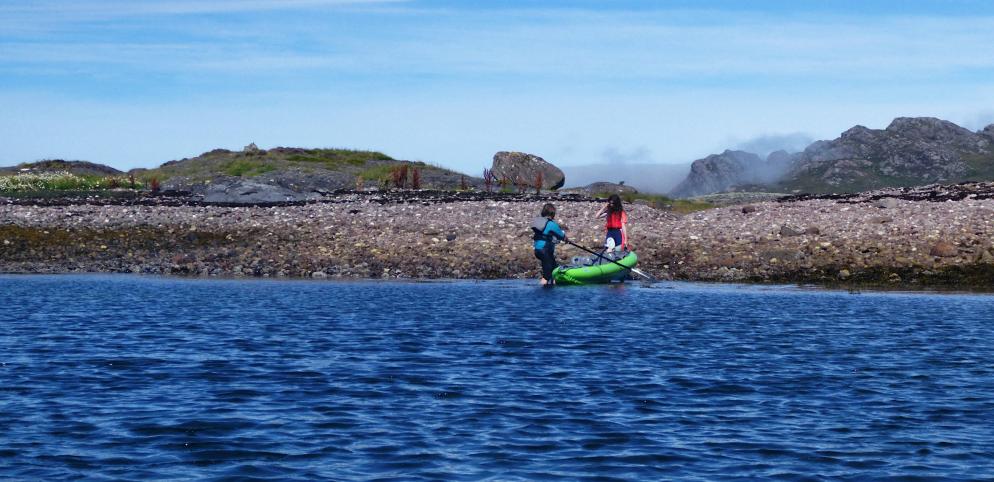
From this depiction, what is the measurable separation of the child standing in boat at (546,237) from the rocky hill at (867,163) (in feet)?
330

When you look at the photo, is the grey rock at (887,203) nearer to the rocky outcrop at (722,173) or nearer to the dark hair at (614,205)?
the dark hair at (614,205)

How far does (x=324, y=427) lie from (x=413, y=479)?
3100 millimetres

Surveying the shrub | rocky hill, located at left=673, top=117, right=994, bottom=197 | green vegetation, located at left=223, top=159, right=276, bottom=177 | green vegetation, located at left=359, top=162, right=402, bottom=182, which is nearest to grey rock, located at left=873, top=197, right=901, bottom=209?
the shrub

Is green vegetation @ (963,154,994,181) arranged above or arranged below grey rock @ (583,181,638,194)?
above

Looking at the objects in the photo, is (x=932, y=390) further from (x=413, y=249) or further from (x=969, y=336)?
(x=413, y=249)

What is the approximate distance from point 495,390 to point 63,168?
91339 millimetres

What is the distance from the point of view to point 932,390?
62.0 ft

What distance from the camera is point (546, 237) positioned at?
38.3 metres

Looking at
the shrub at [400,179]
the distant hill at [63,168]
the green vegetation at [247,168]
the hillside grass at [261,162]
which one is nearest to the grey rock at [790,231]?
the shrub at [400,179]

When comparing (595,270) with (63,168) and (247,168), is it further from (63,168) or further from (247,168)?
(63,168)

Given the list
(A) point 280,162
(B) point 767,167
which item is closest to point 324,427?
(A) point 280,162

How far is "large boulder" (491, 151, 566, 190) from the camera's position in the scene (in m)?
77.8

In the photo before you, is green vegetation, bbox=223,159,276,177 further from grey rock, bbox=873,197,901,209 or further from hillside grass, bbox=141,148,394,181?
grey rock, bbox=873,197,901,209

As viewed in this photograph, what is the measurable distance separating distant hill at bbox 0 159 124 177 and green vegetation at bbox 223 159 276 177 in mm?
14292
